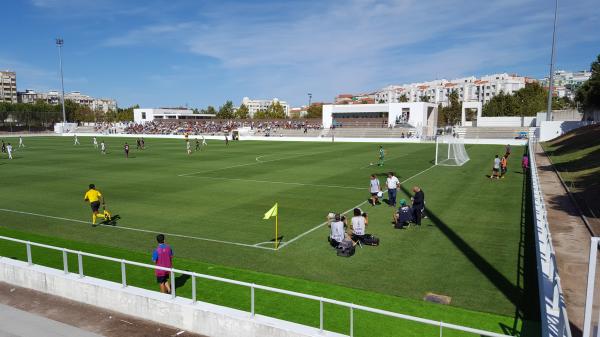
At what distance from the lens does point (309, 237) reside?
603 inches

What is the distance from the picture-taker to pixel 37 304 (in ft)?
32.0

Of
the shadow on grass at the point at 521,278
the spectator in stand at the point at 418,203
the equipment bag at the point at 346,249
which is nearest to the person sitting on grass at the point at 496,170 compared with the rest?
the shadow on grass at the point at 521,278

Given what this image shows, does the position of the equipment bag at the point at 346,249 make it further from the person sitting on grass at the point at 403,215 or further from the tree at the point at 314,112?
the tree at the point at 314,112

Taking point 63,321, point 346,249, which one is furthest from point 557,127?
point 63,321

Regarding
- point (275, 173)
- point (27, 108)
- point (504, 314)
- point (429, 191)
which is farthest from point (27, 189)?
point (27, 108)

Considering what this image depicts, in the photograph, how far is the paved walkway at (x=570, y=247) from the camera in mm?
8693

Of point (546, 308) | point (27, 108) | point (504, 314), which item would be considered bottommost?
point (504, 314)

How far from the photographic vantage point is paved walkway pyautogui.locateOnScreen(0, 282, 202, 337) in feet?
27.7

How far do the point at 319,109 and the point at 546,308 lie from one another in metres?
174

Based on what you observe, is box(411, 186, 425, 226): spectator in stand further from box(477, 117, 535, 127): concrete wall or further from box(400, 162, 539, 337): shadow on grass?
box(477, 117, 535, 127): concrete wall

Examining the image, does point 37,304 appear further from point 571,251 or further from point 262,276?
point 571,251

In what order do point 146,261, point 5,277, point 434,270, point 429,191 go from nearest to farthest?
point 5,277 → point 434,270 → point 146,261 → point 429,191

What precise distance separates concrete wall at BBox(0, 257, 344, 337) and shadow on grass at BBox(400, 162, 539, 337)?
4.48 meters

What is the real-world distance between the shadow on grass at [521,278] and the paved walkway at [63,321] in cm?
697
